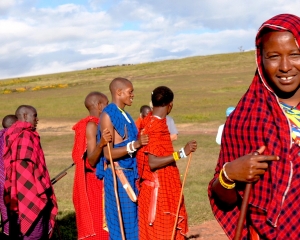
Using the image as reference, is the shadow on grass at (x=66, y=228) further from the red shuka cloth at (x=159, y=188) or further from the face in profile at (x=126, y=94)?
the face in profile at (x=126, y=94)

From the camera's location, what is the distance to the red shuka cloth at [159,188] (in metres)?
5.51

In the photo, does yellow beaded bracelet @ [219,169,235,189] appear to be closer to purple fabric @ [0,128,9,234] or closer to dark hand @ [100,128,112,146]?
dark hand @ [100,128,112,146]

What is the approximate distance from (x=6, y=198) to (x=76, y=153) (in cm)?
99

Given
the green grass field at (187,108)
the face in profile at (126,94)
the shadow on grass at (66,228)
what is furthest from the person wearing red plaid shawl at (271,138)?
the green grass field at (187,108)

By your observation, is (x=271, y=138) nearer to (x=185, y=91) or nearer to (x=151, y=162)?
(x=151, y=162)

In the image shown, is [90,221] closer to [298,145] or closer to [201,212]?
[201,212]

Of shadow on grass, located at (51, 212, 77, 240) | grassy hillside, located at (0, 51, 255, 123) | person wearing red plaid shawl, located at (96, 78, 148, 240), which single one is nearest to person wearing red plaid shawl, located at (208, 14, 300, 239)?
person wearing red plaid shawl, located at (96, 78, 148, 240)

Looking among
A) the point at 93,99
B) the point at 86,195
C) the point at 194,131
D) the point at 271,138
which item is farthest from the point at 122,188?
the point at 194,131

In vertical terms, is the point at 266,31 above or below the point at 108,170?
above

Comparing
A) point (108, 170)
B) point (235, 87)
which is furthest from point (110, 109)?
point (235, 87)

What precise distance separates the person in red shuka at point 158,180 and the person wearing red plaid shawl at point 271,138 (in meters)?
2.88

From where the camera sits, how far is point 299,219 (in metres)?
2.36

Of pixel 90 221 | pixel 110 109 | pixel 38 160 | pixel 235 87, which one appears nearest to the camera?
pixel 110 109

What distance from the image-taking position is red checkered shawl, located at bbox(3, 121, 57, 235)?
5.68 metres
